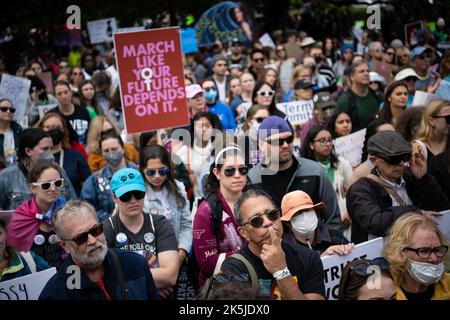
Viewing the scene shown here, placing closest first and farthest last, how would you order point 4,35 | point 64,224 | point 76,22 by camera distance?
1. point 64,224
2. point 76,22
3. point 4,35

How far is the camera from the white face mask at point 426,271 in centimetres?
449

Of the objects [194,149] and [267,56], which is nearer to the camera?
[194,149]

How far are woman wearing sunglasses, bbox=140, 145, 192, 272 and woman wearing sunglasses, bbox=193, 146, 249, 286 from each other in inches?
24.5

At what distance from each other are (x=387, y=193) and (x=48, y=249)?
244 cm

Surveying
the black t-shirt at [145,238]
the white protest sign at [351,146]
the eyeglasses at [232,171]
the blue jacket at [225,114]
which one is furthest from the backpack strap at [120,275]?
the blue jacket at [225,114]

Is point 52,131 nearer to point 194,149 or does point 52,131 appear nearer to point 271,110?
point 194,149

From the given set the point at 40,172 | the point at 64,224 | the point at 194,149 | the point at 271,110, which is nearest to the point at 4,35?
the point at 271,110

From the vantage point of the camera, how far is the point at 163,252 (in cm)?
536

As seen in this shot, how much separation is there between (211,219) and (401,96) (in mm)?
3836

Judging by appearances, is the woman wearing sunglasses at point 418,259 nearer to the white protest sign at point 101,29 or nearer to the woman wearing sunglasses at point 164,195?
the woman wearing sunglasses at point 164,195

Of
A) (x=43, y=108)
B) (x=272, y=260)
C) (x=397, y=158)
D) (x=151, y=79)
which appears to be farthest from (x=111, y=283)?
(x=43, y=108)

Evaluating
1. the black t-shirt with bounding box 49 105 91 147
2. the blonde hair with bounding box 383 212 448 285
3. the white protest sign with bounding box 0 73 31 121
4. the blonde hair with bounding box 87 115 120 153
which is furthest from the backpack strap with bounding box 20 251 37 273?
the white protest sign with bounding box 0 73 31 121

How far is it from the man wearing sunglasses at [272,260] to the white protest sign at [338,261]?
59 centimetres

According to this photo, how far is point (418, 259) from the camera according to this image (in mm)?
4531
